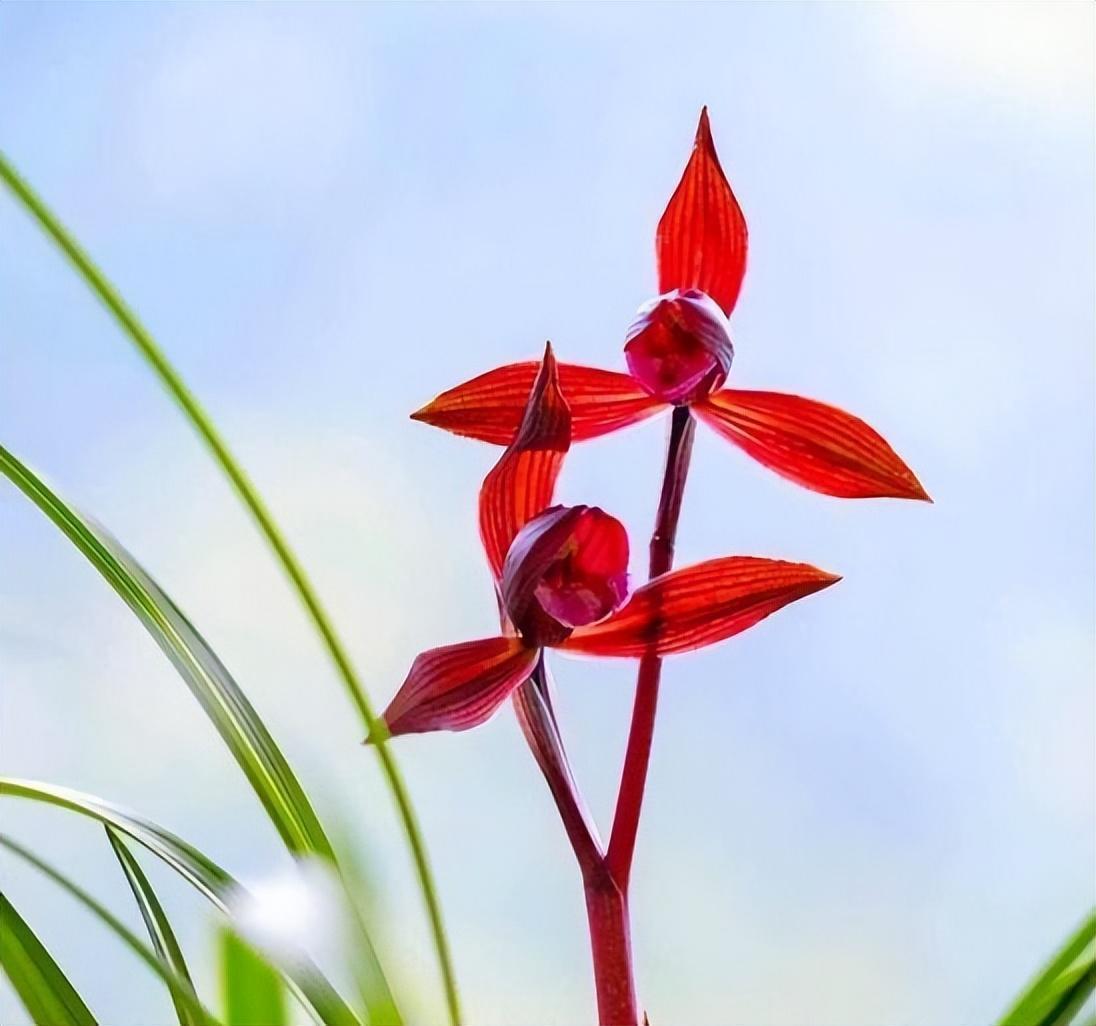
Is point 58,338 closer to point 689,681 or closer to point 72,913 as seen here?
point 72,913

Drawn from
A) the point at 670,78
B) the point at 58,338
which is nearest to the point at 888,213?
the point at 670,78

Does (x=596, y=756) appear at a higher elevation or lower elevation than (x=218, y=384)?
lower

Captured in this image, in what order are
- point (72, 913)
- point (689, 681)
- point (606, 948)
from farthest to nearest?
1. point (689, 681)
2. point (72, 913)
3. point (606, 948)

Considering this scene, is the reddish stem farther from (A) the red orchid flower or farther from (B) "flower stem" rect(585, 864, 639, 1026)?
(A) the red orchid flower

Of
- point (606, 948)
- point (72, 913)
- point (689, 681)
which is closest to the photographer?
point (606, 948)

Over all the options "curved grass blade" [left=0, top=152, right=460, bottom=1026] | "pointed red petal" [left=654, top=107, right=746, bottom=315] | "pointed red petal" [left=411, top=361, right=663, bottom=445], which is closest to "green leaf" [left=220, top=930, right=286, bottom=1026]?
"curved grass blade" [left=0, top=152, right=460, bottom=1026]

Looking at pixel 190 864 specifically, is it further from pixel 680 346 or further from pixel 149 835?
pixel 680 346
